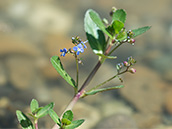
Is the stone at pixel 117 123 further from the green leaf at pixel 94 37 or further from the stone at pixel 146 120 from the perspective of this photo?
the green leaf at pixel 94 37

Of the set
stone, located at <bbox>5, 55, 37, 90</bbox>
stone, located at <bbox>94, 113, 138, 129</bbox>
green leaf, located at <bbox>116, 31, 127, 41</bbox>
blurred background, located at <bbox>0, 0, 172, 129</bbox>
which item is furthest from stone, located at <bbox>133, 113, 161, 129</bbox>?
green leaf, located at <bbox>116, 31, 127, 41</bbox>

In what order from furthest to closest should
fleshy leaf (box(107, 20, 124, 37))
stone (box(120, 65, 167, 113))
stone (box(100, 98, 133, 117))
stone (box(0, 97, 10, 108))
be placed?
stone (box(120, 65, 167, 113)) → stone (box(100, 98, 133, 117)) → stone (box(0, 97, 10, 108)) → fleshy leaf (box(107, 20, 124, 37))

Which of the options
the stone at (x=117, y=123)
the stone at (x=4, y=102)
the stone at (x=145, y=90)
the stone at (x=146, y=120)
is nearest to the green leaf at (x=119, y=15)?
the stone at (x=117, y=123)

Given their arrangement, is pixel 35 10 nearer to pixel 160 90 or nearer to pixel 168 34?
pixel 168 34

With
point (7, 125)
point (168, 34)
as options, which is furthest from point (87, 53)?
point (7, 125)

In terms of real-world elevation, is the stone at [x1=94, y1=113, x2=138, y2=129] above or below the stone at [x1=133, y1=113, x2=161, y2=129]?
above

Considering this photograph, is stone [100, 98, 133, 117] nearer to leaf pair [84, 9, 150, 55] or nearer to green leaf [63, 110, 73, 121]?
leaf pair [84, 9, 150, 55]

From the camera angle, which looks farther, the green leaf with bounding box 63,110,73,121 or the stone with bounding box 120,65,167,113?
the stone with bounding box 120,65,167,113

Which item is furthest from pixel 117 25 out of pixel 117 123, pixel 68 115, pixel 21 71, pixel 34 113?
pixel 21 71
